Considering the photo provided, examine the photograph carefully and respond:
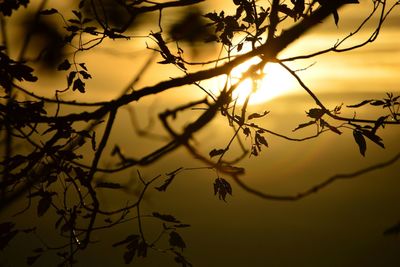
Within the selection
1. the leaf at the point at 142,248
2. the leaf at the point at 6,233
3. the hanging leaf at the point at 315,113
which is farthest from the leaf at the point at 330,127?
the leaf at the point at 6,233

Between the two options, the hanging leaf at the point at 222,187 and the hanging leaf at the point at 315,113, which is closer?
the hanging leaf at the point at 315,113

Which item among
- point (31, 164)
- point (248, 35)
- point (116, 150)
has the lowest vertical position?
point (31, 164)

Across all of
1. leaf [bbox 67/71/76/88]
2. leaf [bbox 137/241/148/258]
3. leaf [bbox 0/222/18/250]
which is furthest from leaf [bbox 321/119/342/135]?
leaf [bbox 0/222/18/250]

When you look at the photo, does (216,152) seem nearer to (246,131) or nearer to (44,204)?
(246,131)

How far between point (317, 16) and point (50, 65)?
4.74 feet

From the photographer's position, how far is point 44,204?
8.06 ft

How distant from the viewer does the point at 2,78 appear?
2396 mm

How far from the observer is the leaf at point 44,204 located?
2.45m

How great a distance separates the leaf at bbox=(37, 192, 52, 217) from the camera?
2.45 metres

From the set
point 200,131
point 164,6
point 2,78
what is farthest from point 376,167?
point 2,78

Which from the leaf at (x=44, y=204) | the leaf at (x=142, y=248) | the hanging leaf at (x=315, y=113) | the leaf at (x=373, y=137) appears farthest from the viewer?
the leaf at (x=142, y=248)

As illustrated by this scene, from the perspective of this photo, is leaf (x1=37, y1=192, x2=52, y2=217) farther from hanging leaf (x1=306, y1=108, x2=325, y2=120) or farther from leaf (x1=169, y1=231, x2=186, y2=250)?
hanging leaf (x1=306, y1=108, x2=325, y2=120)

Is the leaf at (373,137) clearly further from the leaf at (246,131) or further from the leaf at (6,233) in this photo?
the leaf at (6,233)

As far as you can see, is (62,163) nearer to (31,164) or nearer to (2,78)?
(31,164)
